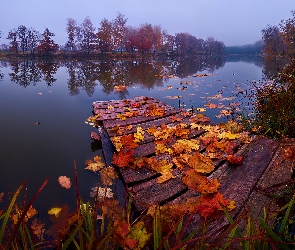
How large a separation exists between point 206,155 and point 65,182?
2.12 meters

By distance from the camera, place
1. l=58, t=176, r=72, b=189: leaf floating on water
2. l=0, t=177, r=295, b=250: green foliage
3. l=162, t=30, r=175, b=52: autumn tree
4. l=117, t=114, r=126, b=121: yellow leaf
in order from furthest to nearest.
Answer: l=162, t=30, r=175, b=52: autumn tree → l=117, t=114, r=126, b=121: yellow leaf → l=58, t=176, r=72, b=189: leaf floating on water → l=0, t=177, r=295, b=250: green foliage

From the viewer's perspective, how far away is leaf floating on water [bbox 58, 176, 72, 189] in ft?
9.80

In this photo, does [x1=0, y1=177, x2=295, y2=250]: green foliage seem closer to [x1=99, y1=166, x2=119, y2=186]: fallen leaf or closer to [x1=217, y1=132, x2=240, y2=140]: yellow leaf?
[x1=99, y1=166, x2=119, y2=186]: fallen leaf

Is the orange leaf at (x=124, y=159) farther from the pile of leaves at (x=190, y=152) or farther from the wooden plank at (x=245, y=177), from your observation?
the wooden plank at (x=245, y=177)

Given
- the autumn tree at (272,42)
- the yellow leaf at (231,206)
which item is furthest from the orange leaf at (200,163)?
the autumn tree at (272,42)

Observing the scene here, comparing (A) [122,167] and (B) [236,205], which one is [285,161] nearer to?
(B) [236,205]

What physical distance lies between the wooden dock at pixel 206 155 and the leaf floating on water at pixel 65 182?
0.67 metres

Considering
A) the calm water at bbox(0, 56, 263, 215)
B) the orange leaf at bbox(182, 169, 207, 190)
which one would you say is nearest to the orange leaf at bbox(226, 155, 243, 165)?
the orange leaf at bbox(182, 169, 207, 190)

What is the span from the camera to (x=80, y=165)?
11.5 ft

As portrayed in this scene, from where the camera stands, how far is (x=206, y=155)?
127 inches

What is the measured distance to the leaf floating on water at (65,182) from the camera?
9.80ft

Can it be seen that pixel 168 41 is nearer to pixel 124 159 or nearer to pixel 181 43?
pixel 181 43

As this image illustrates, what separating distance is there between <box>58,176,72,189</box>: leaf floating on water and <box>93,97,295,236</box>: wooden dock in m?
0.67

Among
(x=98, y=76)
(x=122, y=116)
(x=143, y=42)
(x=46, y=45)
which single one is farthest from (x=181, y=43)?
Answer: (x=122, y=116)
